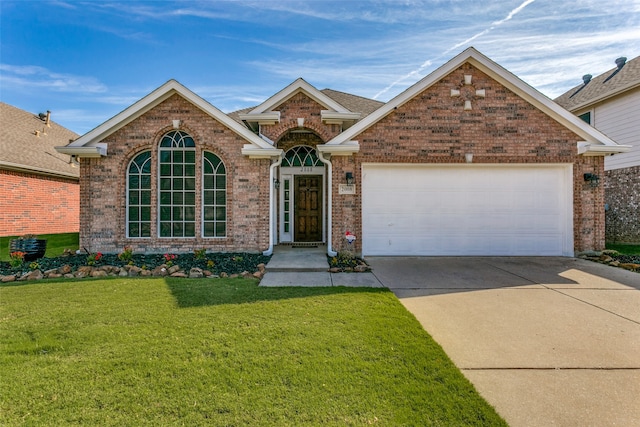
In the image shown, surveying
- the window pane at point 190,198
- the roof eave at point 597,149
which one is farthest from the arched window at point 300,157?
the roof eave at point 597,149

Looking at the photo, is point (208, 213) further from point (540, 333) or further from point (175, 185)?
point (540, 333)

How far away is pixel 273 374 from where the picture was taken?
2.75 metres

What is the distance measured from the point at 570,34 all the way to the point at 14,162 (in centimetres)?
1907

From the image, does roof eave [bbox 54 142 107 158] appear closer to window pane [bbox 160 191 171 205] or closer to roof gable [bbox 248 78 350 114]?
window pane [bbox 160 191 171 205]

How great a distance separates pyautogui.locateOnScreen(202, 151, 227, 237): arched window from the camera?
8805 mm

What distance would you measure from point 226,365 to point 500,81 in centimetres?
977

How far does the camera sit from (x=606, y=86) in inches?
507

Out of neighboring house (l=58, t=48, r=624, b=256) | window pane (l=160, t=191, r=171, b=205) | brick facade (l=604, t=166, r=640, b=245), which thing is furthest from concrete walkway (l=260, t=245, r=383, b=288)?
brick facade (l=604, t=166, r=640, b=245)

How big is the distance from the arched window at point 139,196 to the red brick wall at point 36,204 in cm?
697

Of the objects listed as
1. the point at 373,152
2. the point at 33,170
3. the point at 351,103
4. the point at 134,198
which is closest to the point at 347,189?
the point at 373,152

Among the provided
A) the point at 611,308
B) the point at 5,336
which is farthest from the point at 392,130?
the point at 5,336

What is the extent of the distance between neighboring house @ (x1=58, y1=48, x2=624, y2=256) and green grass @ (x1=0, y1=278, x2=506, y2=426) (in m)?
4.05

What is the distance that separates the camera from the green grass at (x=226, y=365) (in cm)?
227

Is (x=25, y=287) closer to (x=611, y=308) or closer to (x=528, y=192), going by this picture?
(x=611, y=308)
